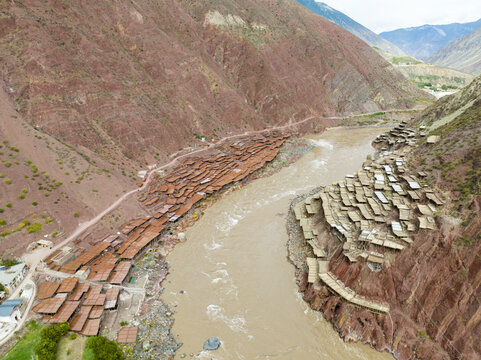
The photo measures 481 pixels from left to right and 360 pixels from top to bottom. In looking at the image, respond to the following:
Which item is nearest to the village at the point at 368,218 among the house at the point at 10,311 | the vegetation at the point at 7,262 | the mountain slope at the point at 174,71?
the house at the point at 10,311

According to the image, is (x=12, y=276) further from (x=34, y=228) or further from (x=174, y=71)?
(x=174, y=71)

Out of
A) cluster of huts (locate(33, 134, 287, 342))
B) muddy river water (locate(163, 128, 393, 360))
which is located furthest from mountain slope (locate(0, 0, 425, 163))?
muddy river water (locate(163, 128, 393, 360))

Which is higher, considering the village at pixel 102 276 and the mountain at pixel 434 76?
the mountain at pixel 434 76

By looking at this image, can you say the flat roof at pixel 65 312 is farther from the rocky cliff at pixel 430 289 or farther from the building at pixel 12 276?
the rocky cliff at pixel 430 289

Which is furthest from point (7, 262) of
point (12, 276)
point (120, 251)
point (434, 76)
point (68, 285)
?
point (434, 76)

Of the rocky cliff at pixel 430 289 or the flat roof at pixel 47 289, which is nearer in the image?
the rocky cliff at pixel 430 289

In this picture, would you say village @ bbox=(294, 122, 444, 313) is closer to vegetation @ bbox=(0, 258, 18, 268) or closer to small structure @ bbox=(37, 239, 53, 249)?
small structure @ bbox=(37, 239, 53, 249)

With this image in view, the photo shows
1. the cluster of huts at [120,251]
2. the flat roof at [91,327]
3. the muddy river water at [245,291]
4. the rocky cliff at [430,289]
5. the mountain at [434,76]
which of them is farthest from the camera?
the mountain at [434,76]
